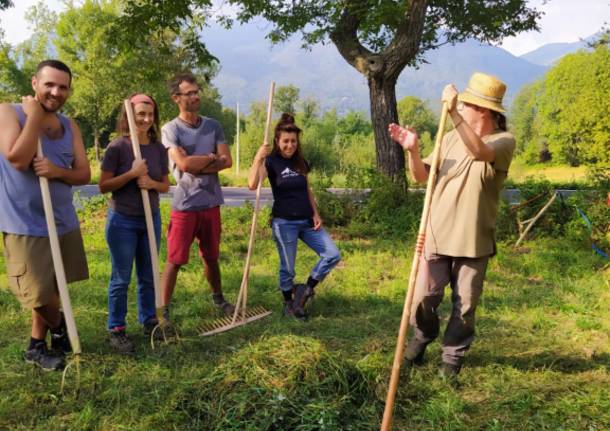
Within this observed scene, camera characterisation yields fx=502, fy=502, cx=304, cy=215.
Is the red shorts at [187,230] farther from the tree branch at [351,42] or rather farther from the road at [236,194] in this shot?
the road at [236,194]

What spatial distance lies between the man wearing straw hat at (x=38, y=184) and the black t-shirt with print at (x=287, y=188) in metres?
1.81

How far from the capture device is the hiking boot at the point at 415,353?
3.82 meters

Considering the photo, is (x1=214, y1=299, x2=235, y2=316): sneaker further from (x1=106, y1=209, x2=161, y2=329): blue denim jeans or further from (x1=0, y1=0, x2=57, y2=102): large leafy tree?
(x1=0, y1=0, x2=57, y2=102): large leafy tree

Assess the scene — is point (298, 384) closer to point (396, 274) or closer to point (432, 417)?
point (432, 417)

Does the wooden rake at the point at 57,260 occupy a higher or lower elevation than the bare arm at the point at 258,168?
lower

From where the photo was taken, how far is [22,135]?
320cm

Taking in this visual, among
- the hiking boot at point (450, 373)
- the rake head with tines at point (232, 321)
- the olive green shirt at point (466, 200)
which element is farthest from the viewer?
the rake head with tines at point (232, 321)

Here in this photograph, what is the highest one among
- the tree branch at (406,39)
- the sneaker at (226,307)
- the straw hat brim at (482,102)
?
the tree branch at (406,39)

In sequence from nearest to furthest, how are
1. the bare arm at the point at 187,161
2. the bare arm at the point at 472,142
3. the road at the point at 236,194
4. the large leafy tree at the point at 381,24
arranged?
the bare arm at the point at 472,142 < the bare arm at the point at 187,161 < the large leafy tree at the point at 381,24 < the road at the point at 236,194

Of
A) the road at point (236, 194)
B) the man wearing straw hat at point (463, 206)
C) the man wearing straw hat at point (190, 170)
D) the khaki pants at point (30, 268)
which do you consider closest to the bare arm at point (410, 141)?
the man wearing straw hat at point (463, 206)

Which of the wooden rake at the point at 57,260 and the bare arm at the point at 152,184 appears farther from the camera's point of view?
the bare arm at the point at 152,184

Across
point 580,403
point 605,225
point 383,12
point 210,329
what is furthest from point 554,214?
point 210,329

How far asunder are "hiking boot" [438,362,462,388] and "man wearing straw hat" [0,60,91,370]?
9.07 feet

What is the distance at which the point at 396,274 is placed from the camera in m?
6.71
